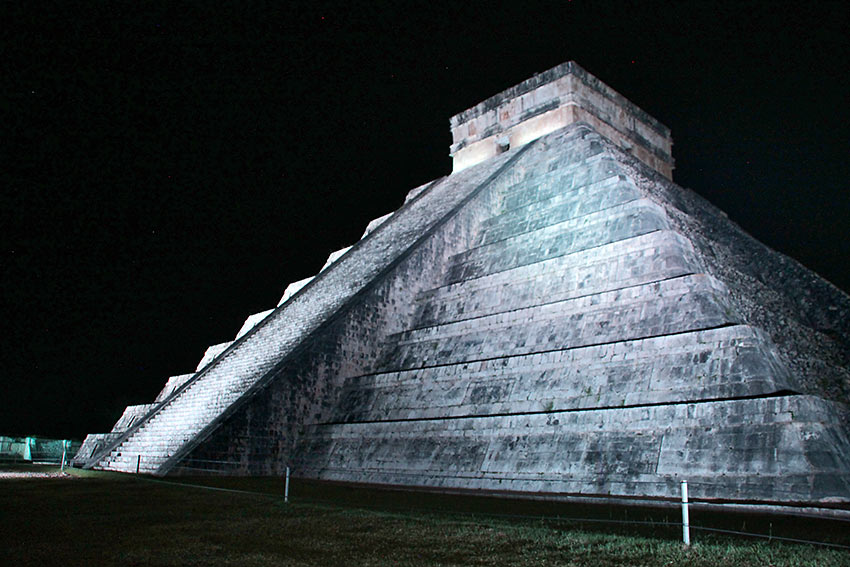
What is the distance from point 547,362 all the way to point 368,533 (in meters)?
4.50

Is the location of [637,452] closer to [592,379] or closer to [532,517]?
[592,379]

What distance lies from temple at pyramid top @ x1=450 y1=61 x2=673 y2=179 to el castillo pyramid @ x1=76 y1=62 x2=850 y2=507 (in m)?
1.44

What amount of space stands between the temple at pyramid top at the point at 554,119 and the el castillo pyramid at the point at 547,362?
4.73ft

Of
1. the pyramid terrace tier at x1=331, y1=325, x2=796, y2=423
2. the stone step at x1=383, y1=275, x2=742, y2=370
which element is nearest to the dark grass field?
the pyramid terrace tier at x1=331, y1=325, x2=796, y2=423

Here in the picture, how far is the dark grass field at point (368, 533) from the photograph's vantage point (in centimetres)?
380

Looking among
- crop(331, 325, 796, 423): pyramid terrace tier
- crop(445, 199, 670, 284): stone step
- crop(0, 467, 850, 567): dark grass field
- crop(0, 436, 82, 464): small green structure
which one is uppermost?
crop(445, 199, 670, 284): stone step

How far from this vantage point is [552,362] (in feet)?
A: 28.1

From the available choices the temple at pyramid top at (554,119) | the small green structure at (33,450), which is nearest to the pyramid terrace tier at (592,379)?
the temple at pyramid top at (554,119)

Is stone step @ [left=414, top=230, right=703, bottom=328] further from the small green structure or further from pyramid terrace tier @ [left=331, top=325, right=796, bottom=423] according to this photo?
the small green structure

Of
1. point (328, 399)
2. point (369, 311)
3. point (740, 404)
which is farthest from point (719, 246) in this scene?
point (328, 399)

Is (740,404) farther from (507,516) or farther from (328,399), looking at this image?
(328,399)

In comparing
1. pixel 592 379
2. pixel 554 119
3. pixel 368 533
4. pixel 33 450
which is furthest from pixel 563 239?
pixel 33 450

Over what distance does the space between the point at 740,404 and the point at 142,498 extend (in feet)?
21.9

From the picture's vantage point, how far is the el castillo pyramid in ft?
21.5
